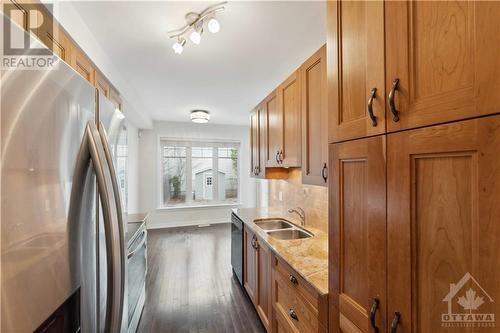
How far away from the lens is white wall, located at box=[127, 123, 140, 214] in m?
4.71

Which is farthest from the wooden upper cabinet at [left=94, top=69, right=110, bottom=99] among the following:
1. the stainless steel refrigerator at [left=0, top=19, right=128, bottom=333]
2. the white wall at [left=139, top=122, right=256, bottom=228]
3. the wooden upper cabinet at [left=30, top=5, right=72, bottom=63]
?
the white wall at [left=139, top=122, right=256, bottom=228]

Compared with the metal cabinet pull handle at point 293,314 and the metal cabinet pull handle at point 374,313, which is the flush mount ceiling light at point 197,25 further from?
the metal cabinet pull handle at point 293,314

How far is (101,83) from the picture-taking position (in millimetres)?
2174

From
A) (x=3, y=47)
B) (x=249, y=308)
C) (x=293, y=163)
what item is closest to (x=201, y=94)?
(x=293, y=163)

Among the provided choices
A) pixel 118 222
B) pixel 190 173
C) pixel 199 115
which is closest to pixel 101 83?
pixel 118 222

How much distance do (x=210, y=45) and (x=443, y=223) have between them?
7.32 ft

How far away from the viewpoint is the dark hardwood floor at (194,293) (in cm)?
218

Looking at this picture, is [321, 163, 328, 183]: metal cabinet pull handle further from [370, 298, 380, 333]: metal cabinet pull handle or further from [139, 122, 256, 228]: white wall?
[139, 122, 256, 228]: white wall

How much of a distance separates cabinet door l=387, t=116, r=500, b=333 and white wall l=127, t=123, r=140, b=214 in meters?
4.94

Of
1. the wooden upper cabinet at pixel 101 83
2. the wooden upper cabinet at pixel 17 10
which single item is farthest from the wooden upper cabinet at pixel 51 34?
the wooden upper cabinet at pixel 101 83

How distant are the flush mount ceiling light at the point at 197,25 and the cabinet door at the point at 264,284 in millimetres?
1811

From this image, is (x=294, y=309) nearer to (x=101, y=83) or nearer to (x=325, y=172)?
(x=325, y=172)

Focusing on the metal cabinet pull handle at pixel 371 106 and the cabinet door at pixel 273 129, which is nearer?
the metal cabinet pull handle at pixel 371 106

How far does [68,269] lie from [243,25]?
1968mm
